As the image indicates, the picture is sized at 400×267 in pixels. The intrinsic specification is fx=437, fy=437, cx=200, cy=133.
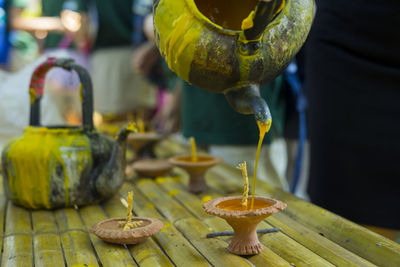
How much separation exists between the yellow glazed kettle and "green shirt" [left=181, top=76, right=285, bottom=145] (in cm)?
78

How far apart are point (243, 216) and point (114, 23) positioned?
2005mm

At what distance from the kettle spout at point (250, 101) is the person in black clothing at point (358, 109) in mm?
620

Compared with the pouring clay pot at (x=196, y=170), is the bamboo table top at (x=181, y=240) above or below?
below

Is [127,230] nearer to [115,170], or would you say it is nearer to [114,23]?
[115,170]

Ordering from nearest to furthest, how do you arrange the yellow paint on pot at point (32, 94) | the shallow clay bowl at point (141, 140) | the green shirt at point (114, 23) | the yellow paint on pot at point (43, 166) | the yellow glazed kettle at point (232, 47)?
the yellow glazed kettle at point (232, 47) → the yellow paint on pot at point (43, 166) → the yellow paint on pot at point (32, 94) → the shallow clay bowl at point (141, 140) → the green shirt at point (114, 23)

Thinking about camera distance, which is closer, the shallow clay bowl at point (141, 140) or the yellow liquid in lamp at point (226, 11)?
the yellow liquid in lamp at point (226, 11)

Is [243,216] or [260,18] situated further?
[243,216]

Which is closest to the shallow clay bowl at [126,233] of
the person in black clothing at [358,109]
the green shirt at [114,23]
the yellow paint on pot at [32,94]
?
the yellow paint on pot at [32,94]

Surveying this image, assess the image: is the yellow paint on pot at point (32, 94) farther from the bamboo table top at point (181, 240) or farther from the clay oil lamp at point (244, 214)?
the clay oil lamp at point (244, 214)

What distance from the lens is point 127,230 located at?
77 centimetres

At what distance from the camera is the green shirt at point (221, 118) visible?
1.53 meters

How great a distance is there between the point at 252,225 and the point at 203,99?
35.6 inches

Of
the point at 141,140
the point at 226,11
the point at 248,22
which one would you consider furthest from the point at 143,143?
the point at 248,22

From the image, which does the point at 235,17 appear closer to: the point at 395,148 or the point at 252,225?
the point at 252,225
